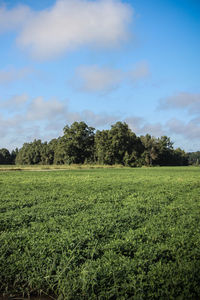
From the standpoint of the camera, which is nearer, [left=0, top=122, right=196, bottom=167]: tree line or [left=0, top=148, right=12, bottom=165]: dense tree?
[left=0, top=122, right=196, bottom=167]: tree line

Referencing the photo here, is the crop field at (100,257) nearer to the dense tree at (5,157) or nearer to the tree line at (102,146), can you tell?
the tree line at (102,146)

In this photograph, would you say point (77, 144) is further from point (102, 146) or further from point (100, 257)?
point (100, 257)

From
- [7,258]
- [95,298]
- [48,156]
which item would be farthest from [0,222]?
[48,156]

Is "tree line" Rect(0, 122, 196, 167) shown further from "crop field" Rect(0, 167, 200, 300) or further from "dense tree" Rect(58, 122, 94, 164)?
"crop field" Rect(0, 167, 200, 300)

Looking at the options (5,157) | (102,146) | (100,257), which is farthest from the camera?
(5,157)

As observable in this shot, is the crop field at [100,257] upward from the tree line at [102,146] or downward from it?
downward

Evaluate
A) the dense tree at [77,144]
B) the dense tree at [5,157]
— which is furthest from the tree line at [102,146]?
the dense tree at [5,157]

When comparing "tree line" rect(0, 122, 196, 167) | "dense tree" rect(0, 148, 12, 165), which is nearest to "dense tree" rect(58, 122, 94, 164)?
"tree line" rect(0, 122, 196, 167)

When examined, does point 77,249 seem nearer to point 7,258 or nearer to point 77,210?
point 7,258

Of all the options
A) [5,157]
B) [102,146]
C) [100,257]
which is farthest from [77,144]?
[5,157]

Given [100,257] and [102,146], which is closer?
[100,257]

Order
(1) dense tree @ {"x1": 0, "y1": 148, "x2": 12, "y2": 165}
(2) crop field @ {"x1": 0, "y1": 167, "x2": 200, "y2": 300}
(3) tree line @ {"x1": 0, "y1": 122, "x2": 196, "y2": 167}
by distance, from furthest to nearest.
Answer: (1) dense tree @ {"x1": 0, "y1": 148, "x2": 12, "y2": 165} → (3) tree line @ {"x1": 0, "y1": 122, "x2": 196, "y2": 167} → (2) crop field @ {"x1": 0, "y1": 167, "x2": 200, "y2": 300}

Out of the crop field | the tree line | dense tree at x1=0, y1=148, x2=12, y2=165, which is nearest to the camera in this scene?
the crop field

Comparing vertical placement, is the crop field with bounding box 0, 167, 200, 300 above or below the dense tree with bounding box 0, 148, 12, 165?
below
